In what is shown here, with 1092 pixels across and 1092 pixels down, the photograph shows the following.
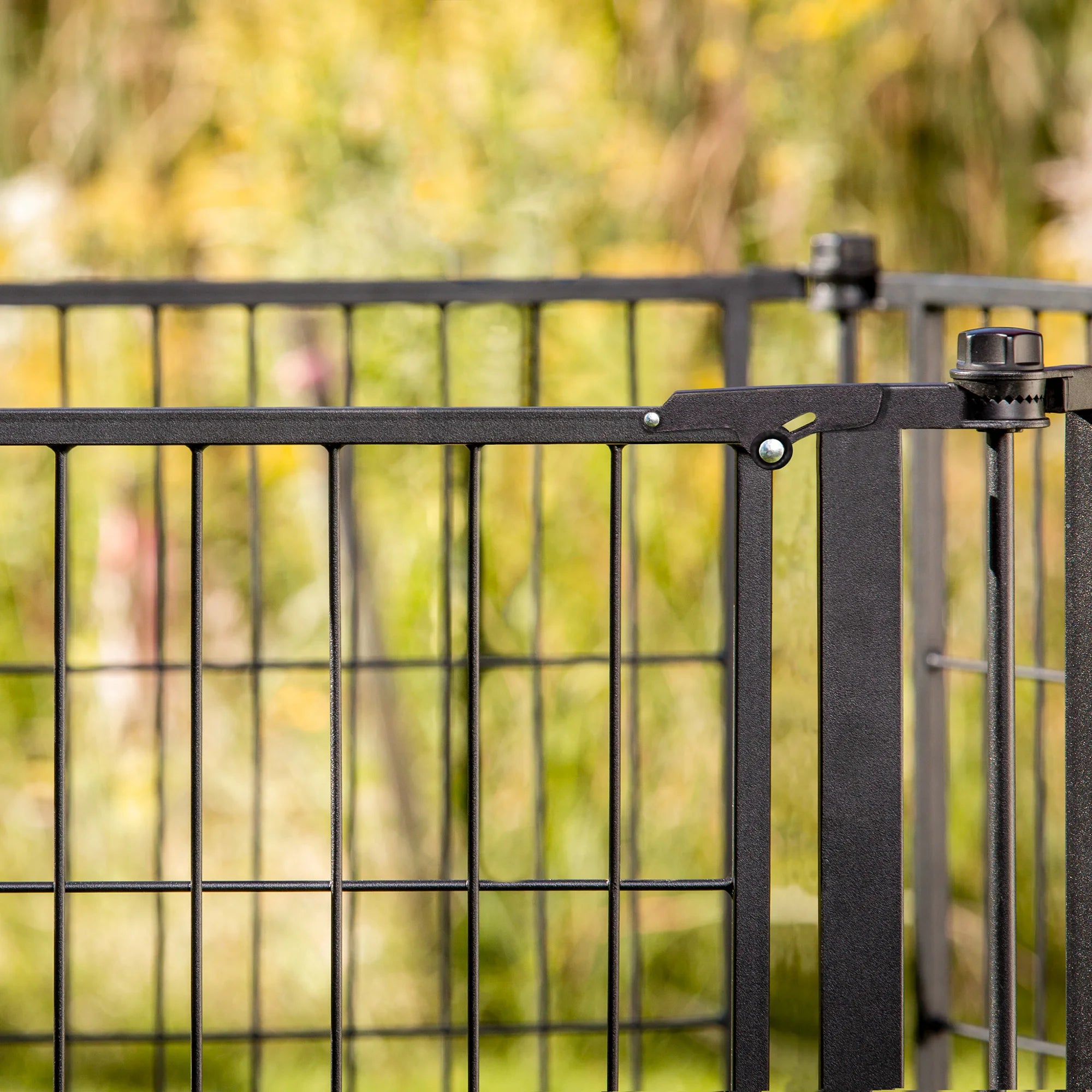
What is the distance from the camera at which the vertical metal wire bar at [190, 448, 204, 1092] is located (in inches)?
25.6

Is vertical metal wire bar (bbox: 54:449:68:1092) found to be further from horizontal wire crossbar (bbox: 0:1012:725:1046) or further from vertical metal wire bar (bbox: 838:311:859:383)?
vertical metal wire bar (bbox: 838:311:859:383)

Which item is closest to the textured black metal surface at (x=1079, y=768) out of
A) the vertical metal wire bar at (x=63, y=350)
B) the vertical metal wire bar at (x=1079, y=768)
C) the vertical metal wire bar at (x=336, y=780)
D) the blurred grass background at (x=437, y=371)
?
the vertical metal wire bar at (x=1079, y=768)

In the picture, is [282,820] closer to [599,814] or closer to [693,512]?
[599,814]

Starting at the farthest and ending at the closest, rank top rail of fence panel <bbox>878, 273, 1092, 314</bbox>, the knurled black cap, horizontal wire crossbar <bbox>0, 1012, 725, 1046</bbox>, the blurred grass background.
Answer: the blurred grass background < horizontal wire crossbar <bbox>0, 1012, 725, 1046</bbox> < top rail of fence panel <bbox>878, 273, 1092, 314</bbox> < the knurled black cap

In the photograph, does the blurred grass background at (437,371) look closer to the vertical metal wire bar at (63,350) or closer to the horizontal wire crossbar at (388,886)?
the vertical metal wire bar at (63,350)

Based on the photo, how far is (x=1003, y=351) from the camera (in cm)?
62

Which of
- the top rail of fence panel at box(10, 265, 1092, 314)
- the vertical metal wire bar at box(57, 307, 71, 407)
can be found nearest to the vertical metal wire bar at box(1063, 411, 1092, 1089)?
the top rail of fence panel at box(10, 265, 1092, 314)

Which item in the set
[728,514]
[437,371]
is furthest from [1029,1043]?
[437,371]

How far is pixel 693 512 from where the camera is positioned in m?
2.36

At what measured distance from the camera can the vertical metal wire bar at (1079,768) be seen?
0.65 m

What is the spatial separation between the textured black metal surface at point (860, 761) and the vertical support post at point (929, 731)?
0.65 metres

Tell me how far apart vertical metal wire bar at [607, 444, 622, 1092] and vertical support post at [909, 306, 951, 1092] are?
0.68 meters

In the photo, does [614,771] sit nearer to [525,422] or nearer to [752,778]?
[752,778]

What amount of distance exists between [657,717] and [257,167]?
1.25 meters
